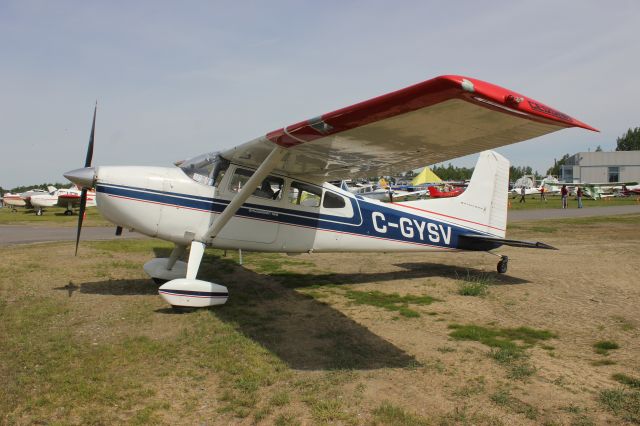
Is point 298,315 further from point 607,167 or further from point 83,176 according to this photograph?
point 607,167

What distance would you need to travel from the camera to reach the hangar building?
8819cm

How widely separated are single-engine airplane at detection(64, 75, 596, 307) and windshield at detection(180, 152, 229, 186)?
0.06 feet

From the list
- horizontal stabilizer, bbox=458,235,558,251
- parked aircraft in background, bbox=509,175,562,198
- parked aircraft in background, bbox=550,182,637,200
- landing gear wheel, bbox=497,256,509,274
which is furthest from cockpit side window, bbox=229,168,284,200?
parked aircraft in background, bbox=509,175,562,198

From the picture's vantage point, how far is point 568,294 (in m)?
6.80

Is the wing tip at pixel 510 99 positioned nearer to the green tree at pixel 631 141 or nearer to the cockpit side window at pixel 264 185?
the cockpit side window at pixel 264 185

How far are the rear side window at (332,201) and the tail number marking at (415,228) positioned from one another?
68 cm

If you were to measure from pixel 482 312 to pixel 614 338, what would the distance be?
1599 mm

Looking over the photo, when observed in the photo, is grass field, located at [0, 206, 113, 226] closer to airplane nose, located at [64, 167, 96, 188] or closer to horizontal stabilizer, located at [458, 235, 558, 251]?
airplane nose, located at [64, 167, 96, 188]

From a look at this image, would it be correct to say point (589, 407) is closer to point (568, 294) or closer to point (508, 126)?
point (508, 126)

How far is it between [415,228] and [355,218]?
53.4 inches

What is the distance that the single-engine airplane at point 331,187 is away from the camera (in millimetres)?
3545

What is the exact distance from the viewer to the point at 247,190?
19.5 feet

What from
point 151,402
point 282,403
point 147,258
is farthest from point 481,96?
point 147,258

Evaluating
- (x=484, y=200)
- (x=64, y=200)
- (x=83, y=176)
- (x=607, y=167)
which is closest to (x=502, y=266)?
(x=484, y=200)
